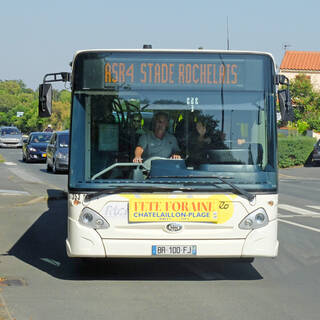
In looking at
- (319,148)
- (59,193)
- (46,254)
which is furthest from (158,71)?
(319,148)

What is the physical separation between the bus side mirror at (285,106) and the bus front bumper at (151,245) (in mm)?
1275

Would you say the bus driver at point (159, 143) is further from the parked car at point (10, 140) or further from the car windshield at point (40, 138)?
the parked car at point (10, 140)

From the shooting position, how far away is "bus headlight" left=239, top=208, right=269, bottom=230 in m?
8.28

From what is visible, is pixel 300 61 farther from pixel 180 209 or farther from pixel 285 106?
pixel 180 209

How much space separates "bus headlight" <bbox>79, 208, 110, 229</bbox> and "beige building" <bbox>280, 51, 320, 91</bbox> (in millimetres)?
104396

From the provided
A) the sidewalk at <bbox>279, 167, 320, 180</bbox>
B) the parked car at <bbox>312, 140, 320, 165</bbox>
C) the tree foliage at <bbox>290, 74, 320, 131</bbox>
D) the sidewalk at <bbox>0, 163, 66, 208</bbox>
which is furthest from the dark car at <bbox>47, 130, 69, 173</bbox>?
the tree foliage at <bbox>290, 74, 320, 131</bbox>

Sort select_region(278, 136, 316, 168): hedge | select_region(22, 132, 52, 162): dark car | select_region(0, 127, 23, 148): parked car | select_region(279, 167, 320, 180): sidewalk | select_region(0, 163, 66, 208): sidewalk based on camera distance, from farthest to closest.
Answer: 1. select_region(0, 127, 23, 148): parked car
2. select_region(278, 136, 316, 168): hedge
3. select_region(22, 132, 52, 162): dark car
4. select_region(279, 167, 320, 180): sidewalk
5. select_region(0, 163, 66, 208): sidewalk

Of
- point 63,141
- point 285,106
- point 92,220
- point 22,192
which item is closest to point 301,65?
point 63,141

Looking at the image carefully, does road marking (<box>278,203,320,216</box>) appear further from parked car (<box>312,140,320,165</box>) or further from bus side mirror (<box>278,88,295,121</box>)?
parked car (<box>312,140,320,165</box>)

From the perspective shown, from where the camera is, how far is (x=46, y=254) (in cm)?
1052

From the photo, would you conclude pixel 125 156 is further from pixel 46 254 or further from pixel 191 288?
pixel 46 254

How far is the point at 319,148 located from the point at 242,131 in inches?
1262

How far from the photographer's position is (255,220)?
830 cm

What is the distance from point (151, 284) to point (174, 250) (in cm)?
45
